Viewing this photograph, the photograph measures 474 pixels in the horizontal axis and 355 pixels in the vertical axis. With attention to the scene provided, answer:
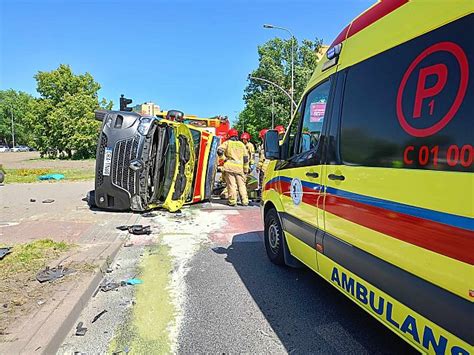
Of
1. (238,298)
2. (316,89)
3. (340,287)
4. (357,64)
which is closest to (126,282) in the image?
(238,298)

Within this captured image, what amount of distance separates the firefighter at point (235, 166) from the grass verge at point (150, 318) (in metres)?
4.87

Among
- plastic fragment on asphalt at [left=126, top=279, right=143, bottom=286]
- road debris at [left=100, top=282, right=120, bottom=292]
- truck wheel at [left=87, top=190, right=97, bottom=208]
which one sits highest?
truck wheel at [left=87, top=190, right=97, bottom=208]

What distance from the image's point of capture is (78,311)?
3.54 meters

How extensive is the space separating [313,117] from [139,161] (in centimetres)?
482

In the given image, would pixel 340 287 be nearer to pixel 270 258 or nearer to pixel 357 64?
pixel 357 64

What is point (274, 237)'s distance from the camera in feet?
15.9

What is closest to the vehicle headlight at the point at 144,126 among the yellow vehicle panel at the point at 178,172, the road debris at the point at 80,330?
the yellow vehicle panel at the point at 178,172

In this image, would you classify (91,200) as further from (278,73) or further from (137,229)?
(278,73)

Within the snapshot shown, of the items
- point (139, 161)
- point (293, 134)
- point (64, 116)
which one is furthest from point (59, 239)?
point (64, 116)

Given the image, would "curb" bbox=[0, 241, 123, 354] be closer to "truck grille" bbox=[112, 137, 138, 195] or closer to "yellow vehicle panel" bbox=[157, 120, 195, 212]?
A: "truck grille" bbox=[112, 137, 138, 195]

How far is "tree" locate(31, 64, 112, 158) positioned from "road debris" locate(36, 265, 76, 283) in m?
33.3

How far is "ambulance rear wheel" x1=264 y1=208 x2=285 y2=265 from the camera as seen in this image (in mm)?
4652

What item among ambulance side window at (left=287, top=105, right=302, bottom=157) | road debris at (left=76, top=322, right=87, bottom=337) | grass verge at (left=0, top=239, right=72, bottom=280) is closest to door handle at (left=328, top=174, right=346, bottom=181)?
ambulance side window at (left=287, top=105, right=302, bottom=157)

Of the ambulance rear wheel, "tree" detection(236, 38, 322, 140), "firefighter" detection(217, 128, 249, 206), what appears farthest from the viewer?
"tree" detection(236, 38, 322, 140)
